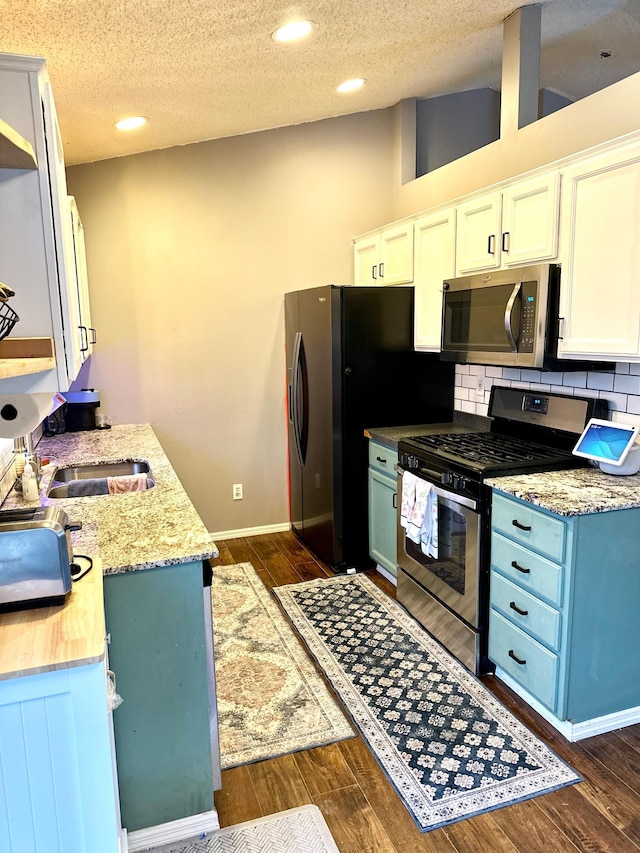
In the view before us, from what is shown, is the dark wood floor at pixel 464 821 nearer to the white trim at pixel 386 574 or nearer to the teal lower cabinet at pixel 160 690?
the teal lower cabinet at pixel 160 690

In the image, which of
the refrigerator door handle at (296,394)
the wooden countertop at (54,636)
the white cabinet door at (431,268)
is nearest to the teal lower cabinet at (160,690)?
the wooden countertop at (54,636)

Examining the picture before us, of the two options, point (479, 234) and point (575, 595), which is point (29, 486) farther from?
point (479, 234)

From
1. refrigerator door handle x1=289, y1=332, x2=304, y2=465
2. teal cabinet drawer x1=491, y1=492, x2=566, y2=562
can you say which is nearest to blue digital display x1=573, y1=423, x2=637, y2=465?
teal cabinet drawer x1=491, y1=492, x2=566, y2=562

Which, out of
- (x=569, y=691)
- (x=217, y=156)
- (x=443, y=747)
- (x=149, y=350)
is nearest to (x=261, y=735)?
(x=443, y=747)

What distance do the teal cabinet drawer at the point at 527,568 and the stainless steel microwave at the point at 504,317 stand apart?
0.77 m

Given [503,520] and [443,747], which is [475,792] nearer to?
[443,747]

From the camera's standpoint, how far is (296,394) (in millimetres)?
4004

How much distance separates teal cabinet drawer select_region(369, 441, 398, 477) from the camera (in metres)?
3.30

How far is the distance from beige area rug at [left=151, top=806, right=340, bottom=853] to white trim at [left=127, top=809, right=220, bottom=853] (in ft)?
0.07

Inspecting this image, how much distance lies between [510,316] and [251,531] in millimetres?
2621

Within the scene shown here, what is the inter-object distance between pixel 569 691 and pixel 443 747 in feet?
1.64

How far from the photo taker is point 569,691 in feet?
7.04

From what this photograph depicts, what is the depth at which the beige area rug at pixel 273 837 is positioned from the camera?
1754mm

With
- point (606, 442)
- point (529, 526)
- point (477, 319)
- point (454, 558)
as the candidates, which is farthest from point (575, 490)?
point (477, 319)
